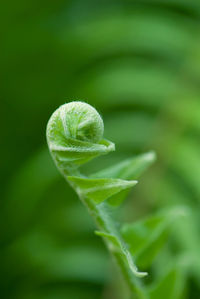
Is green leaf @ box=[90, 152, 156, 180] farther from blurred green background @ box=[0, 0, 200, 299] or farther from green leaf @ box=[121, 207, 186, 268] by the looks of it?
blurred green background @ box=[0, 0, 200, 299]

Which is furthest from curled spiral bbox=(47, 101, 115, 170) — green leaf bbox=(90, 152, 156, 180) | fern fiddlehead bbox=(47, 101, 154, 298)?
green leaf bbox=(90, 152, 156, 180)

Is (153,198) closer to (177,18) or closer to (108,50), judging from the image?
(108,50)

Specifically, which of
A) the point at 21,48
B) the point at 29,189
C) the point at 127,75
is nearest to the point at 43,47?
the point at 21,48

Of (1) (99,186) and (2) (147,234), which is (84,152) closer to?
(1) (99,186)

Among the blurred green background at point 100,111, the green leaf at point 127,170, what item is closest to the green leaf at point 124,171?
the green leaf at point 127,170

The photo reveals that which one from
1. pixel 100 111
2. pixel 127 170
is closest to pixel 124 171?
pixel 127 170

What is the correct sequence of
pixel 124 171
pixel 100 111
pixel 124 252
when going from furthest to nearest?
pixel 100 111 < pixel 124 171 < pixel 124 252

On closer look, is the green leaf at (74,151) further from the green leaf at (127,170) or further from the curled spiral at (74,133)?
the green leaf at (127,170)
